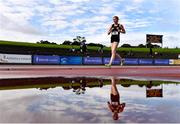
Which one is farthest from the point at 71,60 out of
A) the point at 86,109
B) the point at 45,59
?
the point at 86,109

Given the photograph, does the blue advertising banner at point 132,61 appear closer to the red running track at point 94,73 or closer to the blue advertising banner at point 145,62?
the blue advertising banner at point 145,62

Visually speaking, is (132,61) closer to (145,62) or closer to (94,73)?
(145,62)

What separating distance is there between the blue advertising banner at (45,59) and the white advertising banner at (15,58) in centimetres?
91

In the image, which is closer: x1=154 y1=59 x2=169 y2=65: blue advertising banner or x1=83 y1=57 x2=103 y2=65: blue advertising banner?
x1=83 y1=57 x2=103 y2=65: blue advertising banner

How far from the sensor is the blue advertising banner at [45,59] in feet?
113

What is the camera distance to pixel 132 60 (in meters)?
45.8

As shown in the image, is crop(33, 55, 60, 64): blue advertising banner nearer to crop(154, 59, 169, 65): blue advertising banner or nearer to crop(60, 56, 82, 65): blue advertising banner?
crop(60, 56, 82, 65): blue advertising banner

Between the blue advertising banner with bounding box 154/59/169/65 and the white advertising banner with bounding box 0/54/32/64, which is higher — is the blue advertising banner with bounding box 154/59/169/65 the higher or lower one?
the lower one

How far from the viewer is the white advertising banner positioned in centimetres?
3006

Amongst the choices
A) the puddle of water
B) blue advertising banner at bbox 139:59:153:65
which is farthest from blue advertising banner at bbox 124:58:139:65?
the puddle of water

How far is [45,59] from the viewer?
1411 inches

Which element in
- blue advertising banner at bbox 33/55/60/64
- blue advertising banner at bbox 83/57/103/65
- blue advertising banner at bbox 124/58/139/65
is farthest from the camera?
blue advertising banner at bbox 124/58/139/65

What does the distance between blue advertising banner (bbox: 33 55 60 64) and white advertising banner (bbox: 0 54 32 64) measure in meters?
0.91

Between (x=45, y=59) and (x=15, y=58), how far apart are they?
4919 millimetres
